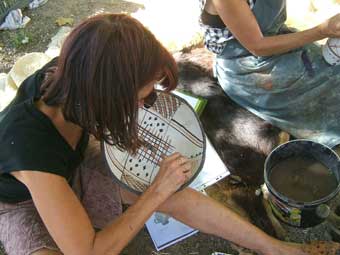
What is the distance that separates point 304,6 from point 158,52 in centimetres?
159

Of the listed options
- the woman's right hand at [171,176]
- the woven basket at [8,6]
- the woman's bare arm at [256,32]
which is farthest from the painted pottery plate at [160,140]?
the woven basket at [8,6]

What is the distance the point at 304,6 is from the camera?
2482 millimetres

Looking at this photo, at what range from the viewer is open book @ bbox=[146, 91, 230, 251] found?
5.77ft

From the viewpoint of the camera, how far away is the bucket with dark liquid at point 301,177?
1.61 meters

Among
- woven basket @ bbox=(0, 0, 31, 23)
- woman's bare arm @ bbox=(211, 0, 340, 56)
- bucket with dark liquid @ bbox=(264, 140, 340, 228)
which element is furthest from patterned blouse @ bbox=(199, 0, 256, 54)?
woven basket @ bbox=(0, 0, 31, 23)

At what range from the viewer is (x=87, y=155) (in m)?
1.59

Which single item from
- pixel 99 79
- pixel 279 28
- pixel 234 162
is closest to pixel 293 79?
pixel 279 28

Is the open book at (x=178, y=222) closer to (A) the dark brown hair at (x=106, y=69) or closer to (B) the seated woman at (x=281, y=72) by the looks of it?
(B) the seated woman at (x=281, y=72)

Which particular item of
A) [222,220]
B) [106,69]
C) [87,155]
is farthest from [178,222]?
[106,69]

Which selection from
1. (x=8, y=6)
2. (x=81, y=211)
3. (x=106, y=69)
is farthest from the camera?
(x=8, y=6)

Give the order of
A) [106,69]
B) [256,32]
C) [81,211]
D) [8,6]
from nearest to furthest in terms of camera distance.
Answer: [106,69] → [81,211] → [256,32] → [8,6]

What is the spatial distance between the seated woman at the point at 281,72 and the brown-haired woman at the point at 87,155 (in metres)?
0.55

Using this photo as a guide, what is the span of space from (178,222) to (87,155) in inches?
18.2

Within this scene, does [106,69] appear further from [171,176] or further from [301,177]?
[301,177]
